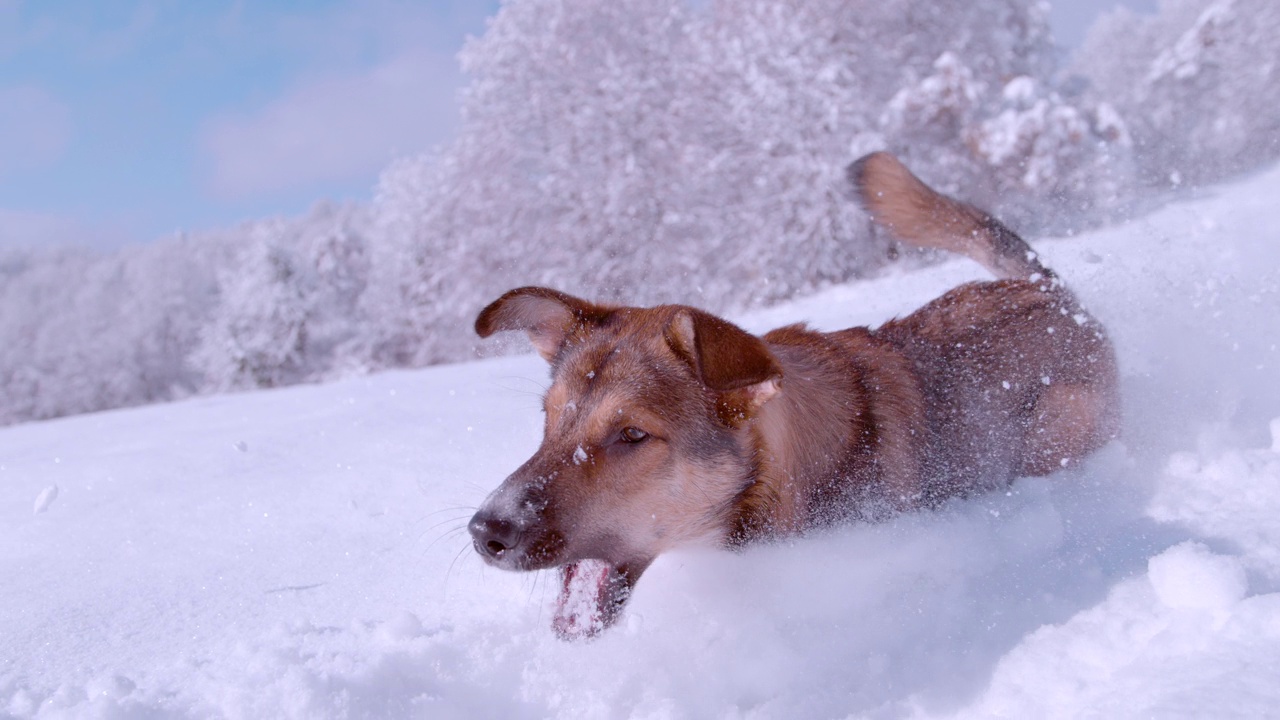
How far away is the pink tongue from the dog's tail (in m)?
2.92

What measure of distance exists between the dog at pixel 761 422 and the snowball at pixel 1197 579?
3.27ft

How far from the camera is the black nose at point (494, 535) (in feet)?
7.72

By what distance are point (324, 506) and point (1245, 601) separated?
357 centimetres

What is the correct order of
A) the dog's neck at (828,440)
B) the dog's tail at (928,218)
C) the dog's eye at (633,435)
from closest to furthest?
the dog's eye at (633,435)
the dog's neck at (828,440)
the dog's tail at (928,218)

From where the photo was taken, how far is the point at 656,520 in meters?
2.72

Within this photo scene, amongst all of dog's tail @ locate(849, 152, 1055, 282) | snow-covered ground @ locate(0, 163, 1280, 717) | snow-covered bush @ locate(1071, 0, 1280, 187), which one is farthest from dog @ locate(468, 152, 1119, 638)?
snow-covered bush @ locate(1071, 0, 1280, 187)

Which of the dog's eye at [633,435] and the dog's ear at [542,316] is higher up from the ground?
the dog's ear at [542,316]

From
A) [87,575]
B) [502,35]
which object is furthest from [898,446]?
[502,35]

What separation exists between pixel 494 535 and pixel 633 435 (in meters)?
0.64

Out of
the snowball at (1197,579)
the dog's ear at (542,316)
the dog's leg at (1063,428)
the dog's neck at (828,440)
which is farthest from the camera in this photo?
the dog's leg at (1063,428)

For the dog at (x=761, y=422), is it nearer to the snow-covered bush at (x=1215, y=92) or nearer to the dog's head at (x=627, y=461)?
the dog's head at (x=627, y=461)

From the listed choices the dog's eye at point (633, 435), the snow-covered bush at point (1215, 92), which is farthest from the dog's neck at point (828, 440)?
the snow-covered bush at point (1215, 92)

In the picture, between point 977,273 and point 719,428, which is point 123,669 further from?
point 977,273

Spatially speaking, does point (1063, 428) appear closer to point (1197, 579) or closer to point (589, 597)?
point (1197, 579)
